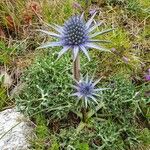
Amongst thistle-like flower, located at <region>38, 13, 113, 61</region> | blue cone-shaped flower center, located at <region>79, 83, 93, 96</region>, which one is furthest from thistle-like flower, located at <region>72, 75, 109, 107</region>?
thistle-like flower, located at <region>38, 13, 113, 61</region>

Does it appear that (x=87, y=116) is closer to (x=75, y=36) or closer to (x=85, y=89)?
(x=85, y=89)

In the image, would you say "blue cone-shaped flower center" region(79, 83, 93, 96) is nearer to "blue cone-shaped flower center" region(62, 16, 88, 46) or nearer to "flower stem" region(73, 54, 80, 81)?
"flower stem" region(73, 54, 80, 81)

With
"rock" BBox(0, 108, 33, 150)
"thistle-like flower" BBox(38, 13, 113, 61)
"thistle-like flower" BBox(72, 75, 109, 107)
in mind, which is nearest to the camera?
"thistle-like flower" BBox(38, 13, 113, 61)

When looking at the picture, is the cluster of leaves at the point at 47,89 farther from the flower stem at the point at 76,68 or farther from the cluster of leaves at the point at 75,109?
the flower stem at the point at 76,68

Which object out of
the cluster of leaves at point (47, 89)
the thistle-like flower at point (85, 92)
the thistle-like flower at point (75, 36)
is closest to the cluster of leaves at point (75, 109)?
the cluster of leaves at point (47, 89)

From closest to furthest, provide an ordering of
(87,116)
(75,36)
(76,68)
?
1. (75,36)
2. (76,68)
3. (87,116)

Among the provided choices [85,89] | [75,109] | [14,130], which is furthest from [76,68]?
Answer: [14,130]

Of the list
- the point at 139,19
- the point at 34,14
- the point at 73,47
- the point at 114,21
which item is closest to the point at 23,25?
the point at 34,14

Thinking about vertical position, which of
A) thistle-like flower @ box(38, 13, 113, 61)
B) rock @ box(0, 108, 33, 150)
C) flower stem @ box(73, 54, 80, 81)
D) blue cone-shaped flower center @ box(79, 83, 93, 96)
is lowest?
rock @ box(0, 108, 33, 150)
